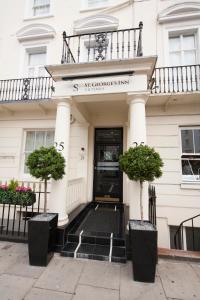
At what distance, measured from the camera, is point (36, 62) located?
693cm

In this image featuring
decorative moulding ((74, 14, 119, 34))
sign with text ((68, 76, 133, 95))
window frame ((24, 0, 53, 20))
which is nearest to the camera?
sign with text ((68, 76, 133, 95))

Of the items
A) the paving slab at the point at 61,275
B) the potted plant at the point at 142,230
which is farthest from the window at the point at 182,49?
the paving slab at the point at 61,275

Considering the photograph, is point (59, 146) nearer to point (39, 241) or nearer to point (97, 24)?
point (39, 241)

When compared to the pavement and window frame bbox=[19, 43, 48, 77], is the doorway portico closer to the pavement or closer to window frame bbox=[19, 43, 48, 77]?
the pavement

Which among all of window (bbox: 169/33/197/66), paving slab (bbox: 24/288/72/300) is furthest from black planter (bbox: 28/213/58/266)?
window (bbox: 169/33/197/66)

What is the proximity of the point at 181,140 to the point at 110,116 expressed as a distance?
2.39 meters

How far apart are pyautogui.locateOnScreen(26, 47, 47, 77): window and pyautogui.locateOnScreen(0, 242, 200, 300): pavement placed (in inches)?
240

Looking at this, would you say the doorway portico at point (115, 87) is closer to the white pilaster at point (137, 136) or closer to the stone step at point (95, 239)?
the white pilaster at point (137, 136)

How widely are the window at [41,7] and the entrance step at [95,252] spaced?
8519mm

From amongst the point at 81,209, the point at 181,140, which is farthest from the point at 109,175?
the point at 181,140

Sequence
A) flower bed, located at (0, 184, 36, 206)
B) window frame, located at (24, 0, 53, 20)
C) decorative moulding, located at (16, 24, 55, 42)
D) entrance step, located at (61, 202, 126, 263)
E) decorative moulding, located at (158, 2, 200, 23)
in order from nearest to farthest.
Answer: entrance step, located at (61, 202, 126, 263) < flower bed, located at (0, 184, 36, 206) < decorative moulding, located at (158, 2, 200, 23) < decorative moulding, located at (16, 24, 55, 42) < window frame, located at (24, 0, 53, 20)

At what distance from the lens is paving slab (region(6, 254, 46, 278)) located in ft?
8.72

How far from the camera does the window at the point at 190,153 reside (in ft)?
17.4

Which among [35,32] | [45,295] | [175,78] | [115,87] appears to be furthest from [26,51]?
[45,295]
